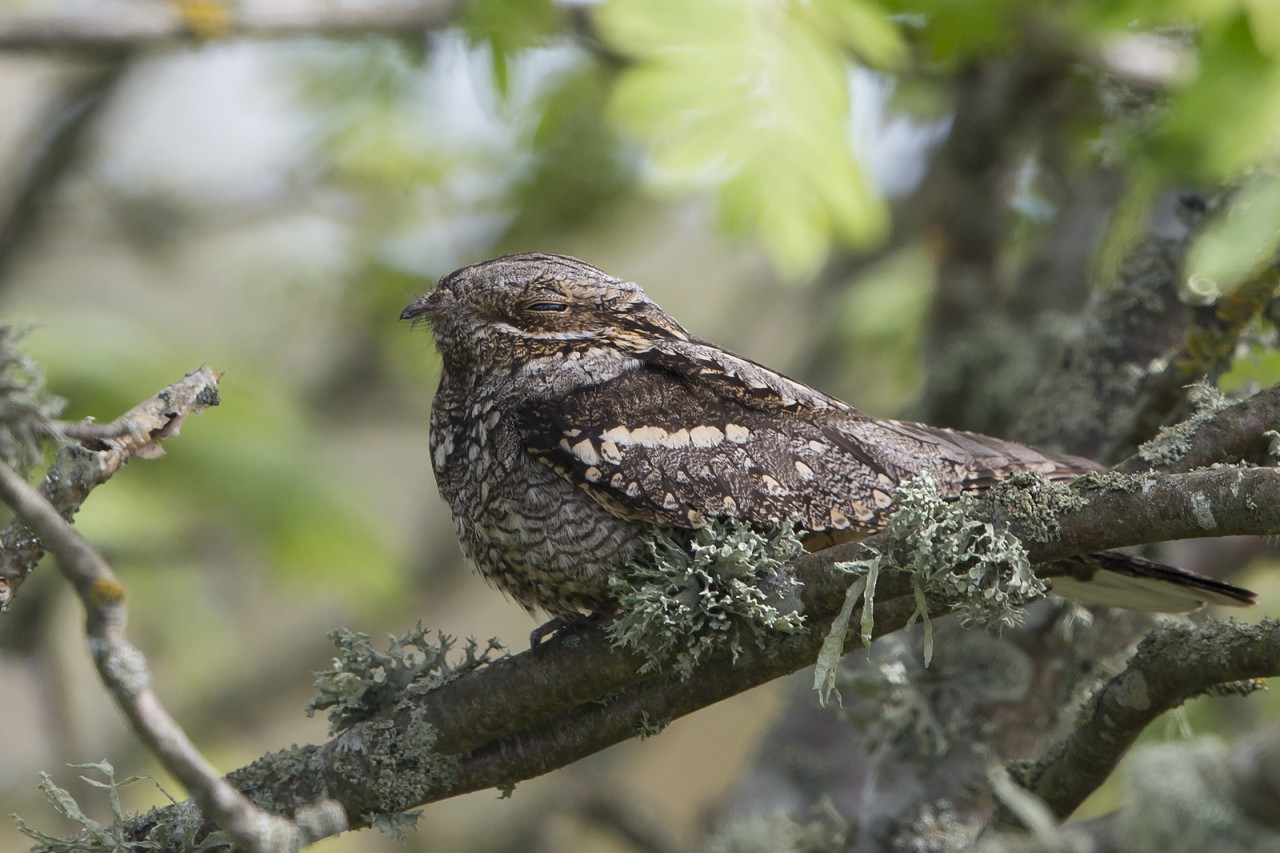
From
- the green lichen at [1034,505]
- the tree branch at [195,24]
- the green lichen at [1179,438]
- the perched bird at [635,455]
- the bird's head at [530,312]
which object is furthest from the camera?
the tree branch at [195,24]

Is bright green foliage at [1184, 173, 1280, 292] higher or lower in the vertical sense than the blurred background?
lower

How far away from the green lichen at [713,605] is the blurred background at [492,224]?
2.79 ft

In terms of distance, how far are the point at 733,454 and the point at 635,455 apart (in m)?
0.19

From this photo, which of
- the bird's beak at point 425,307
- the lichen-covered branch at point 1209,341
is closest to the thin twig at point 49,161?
the bird's beak at point 425,307

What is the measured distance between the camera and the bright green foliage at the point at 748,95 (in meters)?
2.47

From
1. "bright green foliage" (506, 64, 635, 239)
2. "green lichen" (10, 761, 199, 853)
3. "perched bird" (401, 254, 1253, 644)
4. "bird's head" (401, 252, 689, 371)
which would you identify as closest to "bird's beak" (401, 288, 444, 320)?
"bird's head" (401, 252, 689, 371)

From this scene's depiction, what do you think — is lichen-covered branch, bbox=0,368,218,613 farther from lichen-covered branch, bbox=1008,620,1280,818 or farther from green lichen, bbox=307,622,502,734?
lichen-covered branch, bbox=1008,620,1280,818

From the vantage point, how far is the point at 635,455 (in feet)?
7.50

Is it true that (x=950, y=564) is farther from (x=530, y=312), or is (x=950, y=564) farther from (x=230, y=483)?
(x=230, y=483)

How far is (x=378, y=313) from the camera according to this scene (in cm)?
593

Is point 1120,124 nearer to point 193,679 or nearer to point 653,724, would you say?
point 653,724

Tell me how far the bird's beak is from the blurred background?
1.16 feet

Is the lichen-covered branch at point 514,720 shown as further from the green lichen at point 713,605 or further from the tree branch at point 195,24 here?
the tree branch at point 195,24

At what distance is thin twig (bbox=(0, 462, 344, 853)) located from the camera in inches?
52.9
